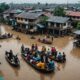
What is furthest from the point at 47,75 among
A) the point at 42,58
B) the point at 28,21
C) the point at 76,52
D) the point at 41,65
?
the point at 28,21

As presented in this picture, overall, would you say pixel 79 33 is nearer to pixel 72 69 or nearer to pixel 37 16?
pixel 72 69

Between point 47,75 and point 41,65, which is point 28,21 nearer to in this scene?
point 41,65

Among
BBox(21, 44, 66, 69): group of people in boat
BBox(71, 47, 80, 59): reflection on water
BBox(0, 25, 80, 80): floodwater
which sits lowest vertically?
BBox(71, 47, 80, 59): reflection on water

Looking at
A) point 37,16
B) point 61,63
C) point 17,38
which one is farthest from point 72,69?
point 37,16

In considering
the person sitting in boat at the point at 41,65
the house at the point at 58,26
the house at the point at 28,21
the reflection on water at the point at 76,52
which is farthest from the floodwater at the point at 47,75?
the house at the point at 28,21

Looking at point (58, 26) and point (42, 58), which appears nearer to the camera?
point (42, 58)

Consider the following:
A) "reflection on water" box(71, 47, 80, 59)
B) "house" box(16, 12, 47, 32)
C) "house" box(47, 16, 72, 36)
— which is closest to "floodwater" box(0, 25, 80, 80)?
"reflection on water" box(71, 47, 80, 59)

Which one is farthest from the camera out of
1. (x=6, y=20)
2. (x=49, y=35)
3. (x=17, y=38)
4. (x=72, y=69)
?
(x=6, y=20)

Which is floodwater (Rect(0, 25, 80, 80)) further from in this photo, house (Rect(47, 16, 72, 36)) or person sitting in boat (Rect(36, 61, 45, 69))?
house (Rect(47, 16, 72, 36))
